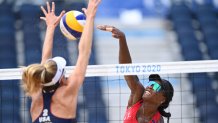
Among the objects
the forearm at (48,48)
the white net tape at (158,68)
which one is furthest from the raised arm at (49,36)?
the white net tape at (158,68)

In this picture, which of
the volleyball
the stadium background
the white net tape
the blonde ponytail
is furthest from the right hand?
the stadium background

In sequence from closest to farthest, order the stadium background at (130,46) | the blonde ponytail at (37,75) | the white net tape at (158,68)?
the blonde ponytail at (37,75) < the white net tape at (158,68) < the stadium background at (130,46)

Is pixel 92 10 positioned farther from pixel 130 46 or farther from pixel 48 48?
pixel 130 46

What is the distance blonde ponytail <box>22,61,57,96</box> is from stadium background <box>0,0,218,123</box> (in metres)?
4.47

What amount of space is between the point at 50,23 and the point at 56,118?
1.05m

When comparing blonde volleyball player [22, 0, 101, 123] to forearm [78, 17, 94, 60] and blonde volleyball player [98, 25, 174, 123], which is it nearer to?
forearm [78, 17, 94, 60]

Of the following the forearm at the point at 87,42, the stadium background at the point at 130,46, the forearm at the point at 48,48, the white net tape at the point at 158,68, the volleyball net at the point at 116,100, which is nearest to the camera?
the forearm at the point at 87,42

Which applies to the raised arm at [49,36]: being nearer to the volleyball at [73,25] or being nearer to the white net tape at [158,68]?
the volleyball at [73,25]

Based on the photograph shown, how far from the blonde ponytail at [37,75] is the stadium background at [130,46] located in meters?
4.47

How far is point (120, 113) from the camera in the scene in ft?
27.5

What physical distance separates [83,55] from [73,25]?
4.18 feet

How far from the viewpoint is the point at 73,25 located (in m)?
4.87

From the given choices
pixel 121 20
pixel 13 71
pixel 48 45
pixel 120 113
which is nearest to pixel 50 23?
pixel 48 45

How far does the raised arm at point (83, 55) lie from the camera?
3535 mm
